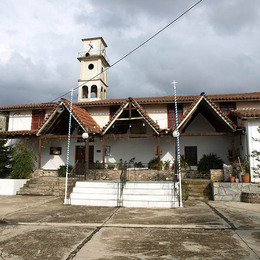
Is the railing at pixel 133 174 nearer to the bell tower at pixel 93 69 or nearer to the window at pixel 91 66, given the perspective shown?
the bell tower at pixel 93 69

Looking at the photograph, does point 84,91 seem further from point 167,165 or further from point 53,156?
point 167,165

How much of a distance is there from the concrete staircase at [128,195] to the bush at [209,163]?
217 inches

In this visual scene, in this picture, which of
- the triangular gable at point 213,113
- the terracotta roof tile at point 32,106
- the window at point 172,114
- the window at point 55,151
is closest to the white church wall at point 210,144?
the triangular gable at point 213,113

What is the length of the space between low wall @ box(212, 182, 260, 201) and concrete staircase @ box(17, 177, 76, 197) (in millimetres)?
7691

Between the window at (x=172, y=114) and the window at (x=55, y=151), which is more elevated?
the window at (x=172, y=114)

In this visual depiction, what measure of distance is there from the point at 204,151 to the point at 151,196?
787cm

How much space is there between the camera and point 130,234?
5.75 m

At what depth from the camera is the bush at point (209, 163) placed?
15.1 meters

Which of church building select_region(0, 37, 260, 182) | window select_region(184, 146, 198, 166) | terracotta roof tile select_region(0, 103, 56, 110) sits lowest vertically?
window select_region(184, 146, 198, 166)

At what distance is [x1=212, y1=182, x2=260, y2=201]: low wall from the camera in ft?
36.4

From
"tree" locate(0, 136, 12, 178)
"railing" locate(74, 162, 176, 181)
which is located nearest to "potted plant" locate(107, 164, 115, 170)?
"railing" locate(74, 162, 176, 181)

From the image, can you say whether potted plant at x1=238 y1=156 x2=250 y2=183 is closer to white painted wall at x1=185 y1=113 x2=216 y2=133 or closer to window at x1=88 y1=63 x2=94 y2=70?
white painted wall at x1=185 y1=113 x2=216 y2=133

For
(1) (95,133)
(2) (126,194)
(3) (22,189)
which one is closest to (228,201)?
(2) (126,194)

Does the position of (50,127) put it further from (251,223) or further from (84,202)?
(251,223)
